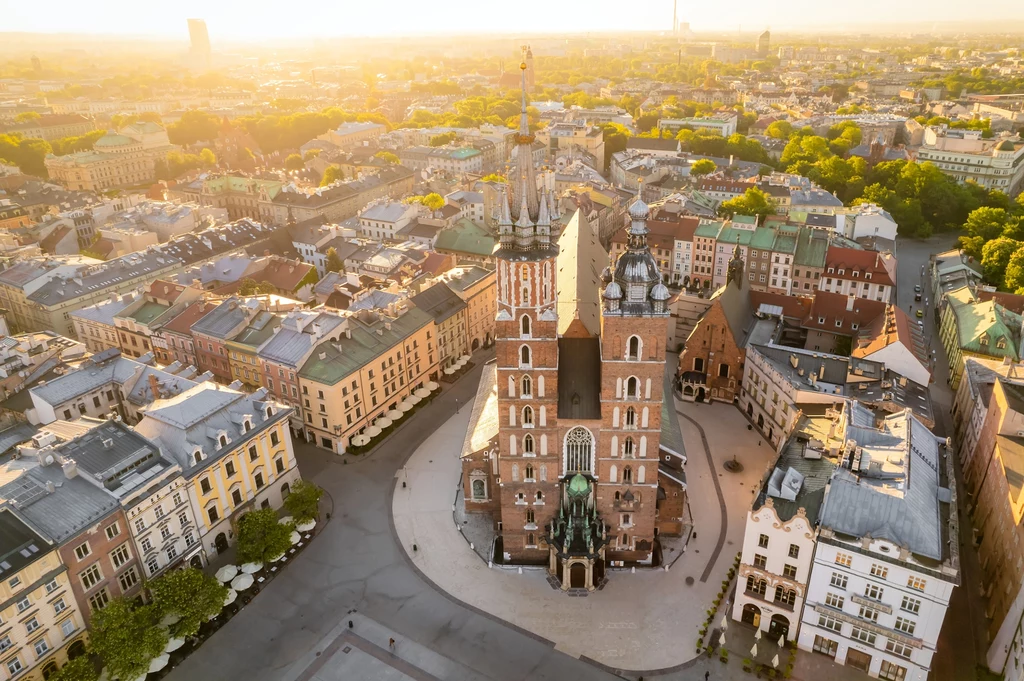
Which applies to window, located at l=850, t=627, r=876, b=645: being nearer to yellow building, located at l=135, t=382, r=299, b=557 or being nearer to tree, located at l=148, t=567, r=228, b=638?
tree, located at l=148, t=567, r=228, b=638

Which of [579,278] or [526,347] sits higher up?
[526,347]

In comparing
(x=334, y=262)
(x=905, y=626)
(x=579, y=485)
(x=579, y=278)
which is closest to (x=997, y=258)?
(x=579, y=278)

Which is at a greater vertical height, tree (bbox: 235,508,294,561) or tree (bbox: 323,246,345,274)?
tree (bbox: 323,246,345,274)

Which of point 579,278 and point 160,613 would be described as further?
point 579,278

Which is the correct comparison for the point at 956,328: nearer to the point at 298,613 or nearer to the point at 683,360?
the point at 683,360

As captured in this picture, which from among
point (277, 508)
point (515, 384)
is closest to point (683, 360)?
point (515, 384)

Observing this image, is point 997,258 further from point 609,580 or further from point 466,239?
point 609,580

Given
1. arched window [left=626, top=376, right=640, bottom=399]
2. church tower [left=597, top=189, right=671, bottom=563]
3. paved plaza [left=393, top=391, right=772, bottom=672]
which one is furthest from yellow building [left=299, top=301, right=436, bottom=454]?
arched window [left=626, top=376, right=640, bottom=399]
